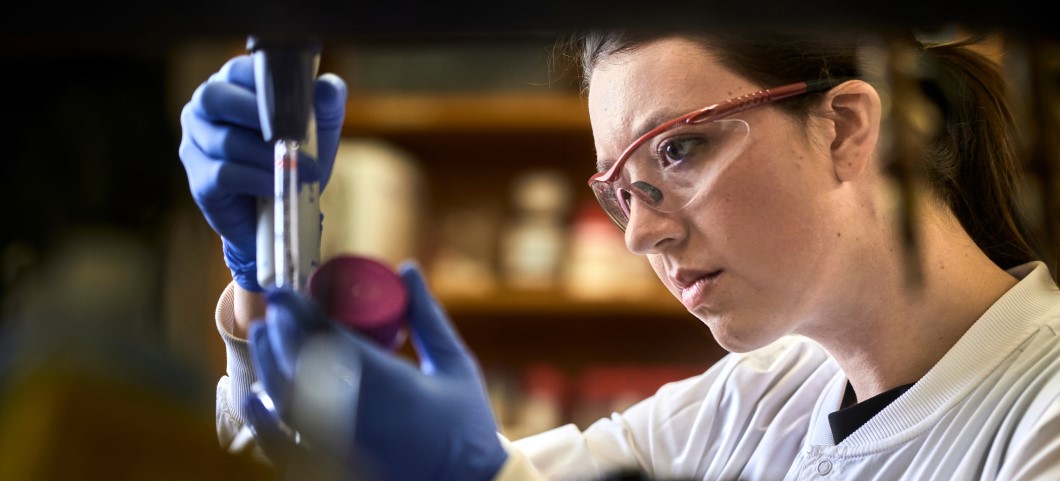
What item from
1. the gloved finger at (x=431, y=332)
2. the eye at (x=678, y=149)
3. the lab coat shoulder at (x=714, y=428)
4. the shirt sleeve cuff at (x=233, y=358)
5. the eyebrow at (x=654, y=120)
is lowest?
the lab coat shoulder at (x=714, y=428)

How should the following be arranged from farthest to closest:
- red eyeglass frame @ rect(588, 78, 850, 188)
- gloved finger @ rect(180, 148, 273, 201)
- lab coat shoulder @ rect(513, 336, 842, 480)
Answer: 1. lab coat shoulder @ rect(513, 336, 842, 480)
2. red eyeglass frame @ rect(588, 78, 850, 188)
3. gloved finger @ rect(180, 148, 273, 201)

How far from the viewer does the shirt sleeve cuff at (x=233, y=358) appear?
1.15 m

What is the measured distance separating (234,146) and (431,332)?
13.6 inches

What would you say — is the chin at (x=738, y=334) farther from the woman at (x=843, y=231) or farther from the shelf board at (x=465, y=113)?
the shelf board at (x=465, y=113)

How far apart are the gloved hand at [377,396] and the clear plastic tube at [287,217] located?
81 millimetres

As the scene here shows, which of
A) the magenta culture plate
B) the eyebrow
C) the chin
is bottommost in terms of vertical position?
the chin

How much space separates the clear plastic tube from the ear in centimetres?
68

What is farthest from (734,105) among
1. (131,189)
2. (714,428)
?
(131,189)

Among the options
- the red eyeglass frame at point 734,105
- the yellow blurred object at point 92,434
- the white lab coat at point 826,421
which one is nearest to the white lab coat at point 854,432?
the white lab coat at point 826,421

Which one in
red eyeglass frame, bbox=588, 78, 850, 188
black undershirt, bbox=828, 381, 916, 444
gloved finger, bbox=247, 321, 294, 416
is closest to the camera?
gloved finger, bbox=247, 321, 294, 416

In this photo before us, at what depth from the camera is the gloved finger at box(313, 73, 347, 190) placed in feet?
3.36

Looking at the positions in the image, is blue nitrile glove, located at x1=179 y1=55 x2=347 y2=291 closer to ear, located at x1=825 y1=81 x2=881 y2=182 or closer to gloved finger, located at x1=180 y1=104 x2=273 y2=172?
gloved finger, located at x1=180 y1=104 x2=273 y2=172

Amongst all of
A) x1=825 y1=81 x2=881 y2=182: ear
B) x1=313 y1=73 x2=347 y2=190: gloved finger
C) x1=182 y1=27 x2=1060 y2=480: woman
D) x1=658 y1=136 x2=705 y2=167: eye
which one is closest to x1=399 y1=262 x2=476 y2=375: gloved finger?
x1=313 y1=73 x2=347 y2=190: gloved finger

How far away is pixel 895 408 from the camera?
3.92 feet
